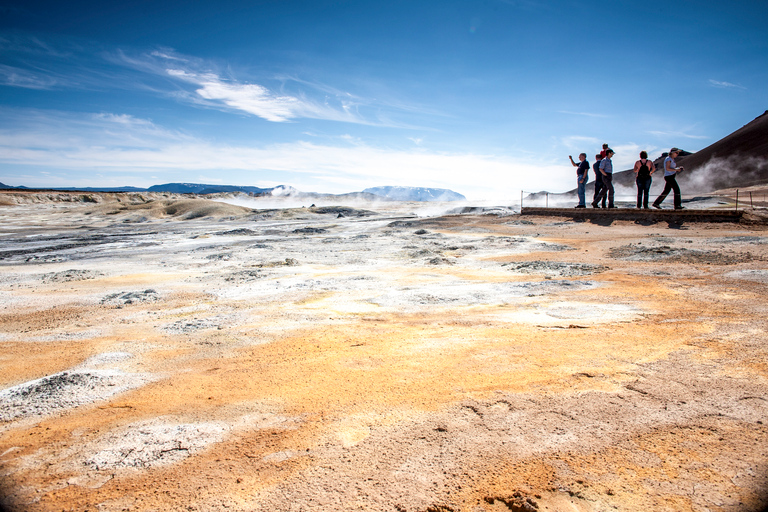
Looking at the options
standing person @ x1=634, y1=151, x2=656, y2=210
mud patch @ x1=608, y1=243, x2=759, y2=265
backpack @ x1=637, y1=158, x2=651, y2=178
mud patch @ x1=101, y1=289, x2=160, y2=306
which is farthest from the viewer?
backpack @ x1=637, y1=158, x2=651, y2=178

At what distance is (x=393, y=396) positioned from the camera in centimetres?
300

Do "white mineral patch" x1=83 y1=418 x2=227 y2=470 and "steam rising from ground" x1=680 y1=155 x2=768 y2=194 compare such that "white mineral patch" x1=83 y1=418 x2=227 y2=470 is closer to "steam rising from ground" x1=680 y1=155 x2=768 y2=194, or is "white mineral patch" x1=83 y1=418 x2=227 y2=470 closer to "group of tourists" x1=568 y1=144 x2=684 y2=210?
"group of tourists" x1=568 y1=144 x2=684 y2=210

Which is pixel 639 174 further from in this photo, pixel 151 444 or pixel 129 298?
pixel 151 444

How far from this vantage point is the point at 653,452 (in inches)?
88.5

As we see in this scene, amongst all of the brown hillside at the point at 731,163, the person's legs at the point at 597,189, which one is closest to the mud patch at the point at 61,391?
the person's legs at the point at 597,189

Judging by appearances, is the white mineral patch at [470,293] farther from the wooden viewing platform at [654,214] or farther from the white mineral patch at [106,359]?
the wooden viewing platform at [654,214]

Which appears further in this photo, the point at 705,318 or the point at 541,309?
the point at 541,309

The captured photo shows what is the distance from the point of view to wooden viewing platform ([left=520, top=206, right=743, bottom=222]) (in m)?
12.3

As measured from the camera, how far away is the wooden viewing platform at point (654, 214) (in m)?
12.3

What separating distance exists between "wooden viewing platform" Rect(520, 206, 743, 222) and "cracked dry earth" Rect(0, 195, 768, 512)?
6.35 meters

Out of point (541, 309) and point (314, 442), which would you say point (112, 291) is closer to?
point (314, 442)

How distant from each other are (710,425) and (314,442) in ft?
7.60

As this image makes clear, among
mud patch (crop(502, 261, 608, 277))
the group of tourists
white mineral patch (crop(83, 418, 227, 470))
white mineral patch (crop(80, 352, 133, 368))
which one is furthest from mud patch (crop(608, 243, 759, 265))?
white mineral patch (crop(80, 352, 133, 368))

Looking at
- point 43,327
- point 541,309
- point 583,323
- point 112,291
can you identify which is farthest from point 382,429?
point 112,291
